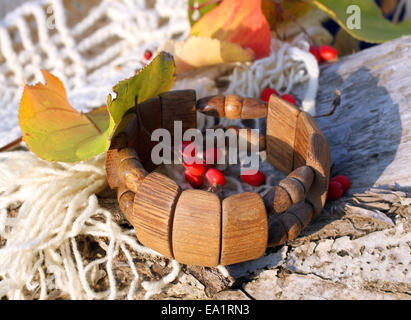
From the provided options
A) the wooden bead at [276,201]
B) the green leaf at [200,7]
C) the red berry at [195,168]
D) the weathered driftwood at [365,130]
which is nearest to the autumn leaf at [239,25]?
the green leaf at [200,7]

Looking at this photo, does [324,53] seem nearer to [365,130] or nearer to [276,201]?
[365,130]

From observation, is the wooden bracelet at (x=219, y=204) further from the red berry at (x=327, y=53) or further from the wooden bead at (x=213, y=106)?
the red berry at (x=327, y=53)

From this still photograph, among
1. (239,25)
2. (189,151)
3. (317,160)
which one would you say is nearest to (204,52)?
(239,25)

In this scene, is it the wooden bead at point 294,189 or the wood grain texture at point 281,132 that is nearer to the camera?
the wooden bead at point 294,189

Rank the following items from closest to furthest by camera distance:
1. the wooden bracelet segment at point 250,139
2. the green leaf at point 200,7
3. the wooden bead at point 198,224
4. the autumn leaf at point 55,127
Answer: the wooden bead at point 198,224 < the autumn leaf at point 55,127 < the wooden bracelet segment at point 250,139 < the green leaf at point 200,7

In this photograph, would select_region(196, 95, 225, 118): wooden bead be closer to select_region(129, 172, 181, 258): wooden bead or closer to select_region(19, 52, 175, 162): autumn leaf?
select_region(19, 52, 175, 162): autumn leaf

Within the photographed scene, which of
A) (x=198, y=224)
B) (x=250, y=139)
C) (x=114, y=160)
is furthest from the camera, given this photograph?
(x=250, y=139)
